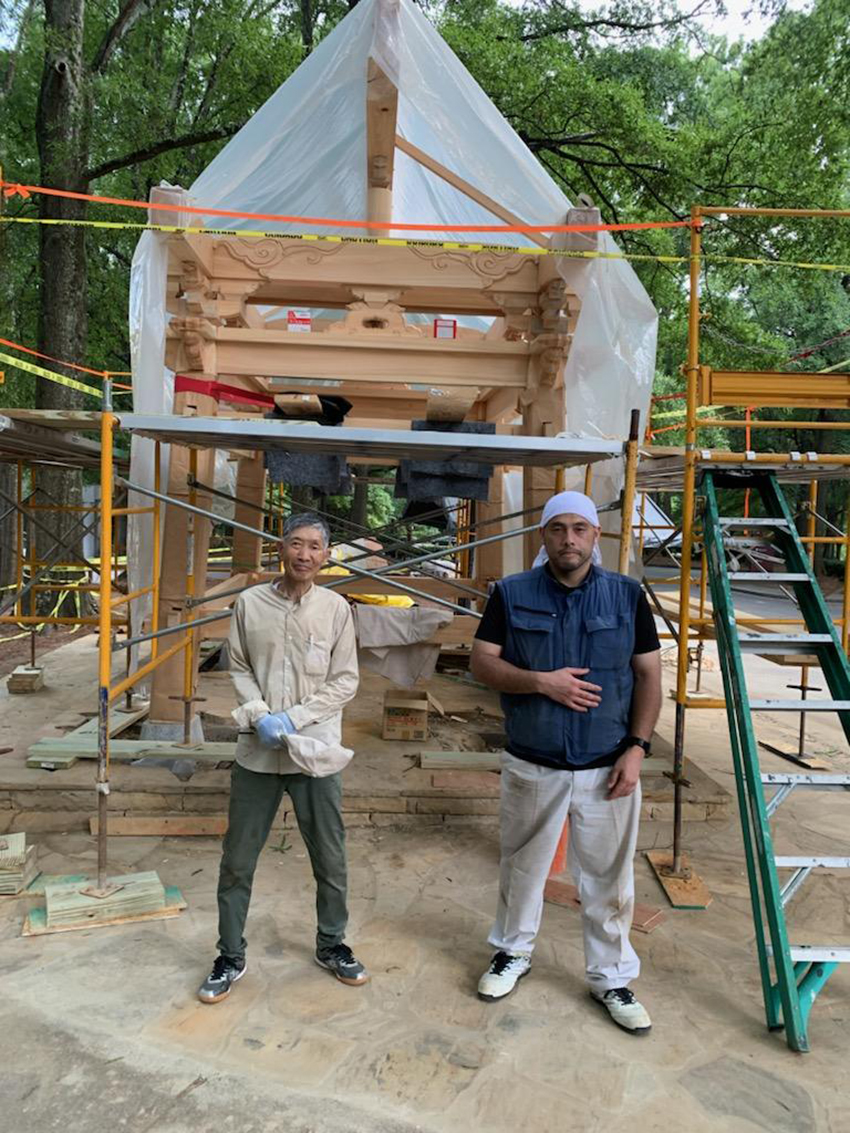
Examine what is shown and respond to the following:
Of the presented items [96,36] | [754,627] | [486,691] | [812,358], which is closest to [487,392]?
[486,691]

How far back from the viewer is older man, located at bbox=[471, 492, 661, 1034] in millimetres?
3119

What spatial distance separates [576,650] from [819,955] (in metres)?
1.63

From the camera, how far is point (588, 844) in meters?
3.23

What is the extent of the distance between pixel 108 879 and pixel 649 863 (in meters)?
3.15

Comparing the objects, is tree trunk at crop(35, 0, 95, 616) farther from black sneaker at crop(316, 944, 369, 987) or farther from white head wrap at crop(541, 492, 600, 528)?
white head wrap at crop(541, 492, 600, 528)

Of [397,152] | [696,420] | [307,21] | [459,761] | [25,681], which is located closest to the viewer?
[696,420]

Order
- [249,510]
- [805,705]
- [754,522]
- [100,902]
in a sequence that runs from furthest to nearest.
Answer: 1. [249,510]
2. [754,522]
3. [100,902]
4. [805,705]

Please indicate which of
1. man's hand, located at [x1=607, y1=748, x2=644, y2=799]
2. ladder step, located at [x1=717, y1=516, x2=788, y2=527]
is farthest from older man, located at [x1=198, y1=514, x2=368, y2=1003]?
ladder step, located at [x1=717, y1=516, x2=788, y2=527]

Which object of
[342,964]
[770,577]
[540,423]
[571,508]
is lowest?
[342,964]

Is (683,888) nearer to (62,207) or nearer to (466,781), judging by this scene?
(466,781)

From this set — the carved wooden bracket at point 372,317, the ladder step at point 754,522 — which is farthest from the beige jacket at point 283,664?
the carved wooden bracket at point 372,317

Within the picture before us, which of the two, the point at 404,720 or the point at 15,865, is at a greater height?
the point at 404,720

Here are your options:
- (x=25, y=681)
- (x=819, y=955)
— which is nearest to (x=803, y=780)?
(x=819, y=955)

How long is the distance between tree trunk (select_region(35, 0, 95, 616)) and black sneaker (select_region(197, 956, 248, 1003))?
860cm
